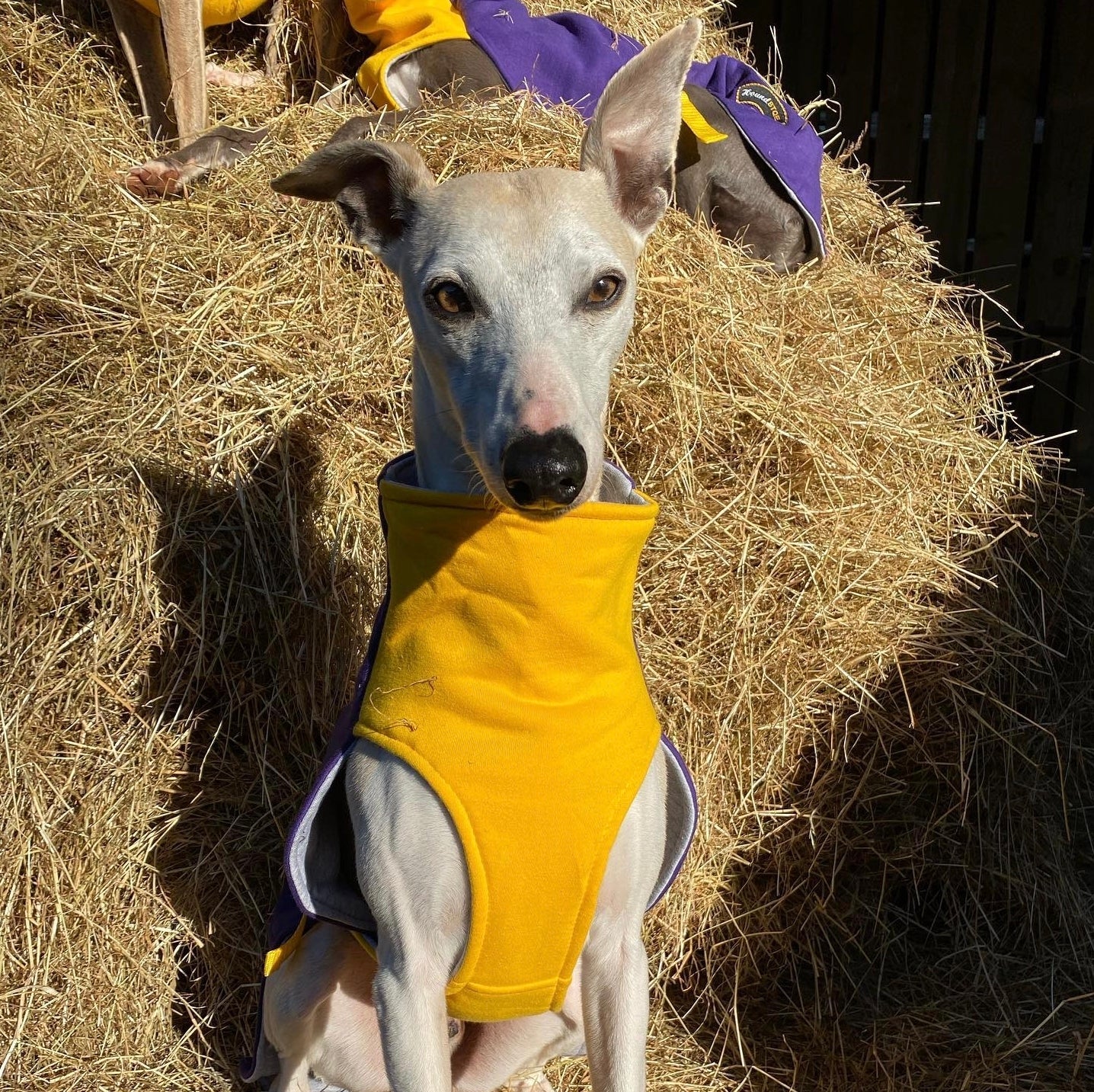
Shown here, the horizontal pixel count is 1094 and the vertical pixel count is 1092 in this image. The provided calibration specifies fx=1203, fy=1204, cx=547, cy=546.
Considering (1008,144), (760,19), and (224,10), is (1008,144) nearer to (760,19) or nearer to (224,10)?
(760,19)

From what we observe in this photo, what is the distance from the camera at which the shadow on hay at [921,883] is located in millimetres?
3219

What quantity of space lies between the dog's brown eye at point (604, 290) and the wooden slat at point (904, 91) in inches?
171

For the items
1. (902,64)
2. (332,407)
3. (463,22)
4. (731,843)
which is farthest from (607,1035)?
(902,64)

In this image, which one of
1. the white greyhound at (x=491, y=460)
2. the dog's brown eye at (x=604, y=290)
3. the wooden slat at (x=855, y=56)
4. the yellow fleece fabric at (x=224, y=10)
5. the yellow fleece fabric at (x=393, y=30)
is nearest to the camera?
the white greyhound at (x=491, y=460)

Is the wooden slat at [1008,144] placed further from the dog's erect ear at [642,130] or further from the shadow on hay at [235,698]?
the shadow on hay at [235,698]

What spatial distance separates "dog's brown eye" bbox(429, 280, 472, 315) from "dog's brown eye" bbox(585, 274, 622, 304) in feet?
0.70

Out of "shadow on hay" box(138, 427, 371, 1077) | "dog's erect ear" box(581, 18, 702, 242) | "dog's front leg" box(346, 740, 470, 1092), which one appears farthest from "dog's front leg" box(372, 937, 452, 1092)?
"dog's erect ear" box(581, 18, 702, 242)

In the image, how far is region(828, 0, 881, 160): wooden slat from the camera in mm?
6070

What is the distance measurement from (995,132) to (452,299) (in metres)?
4.83

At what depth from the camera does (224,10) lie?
14.1ft

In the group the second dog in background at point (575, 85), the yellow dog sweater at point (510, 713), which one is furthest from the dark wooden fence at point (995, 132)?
the yellow dog sweater at point (510, 713)

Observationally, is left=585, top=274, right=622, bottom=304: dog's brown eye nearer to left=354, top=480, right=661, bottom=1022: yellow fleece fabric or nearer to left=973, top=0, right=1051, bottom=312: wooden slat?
left=354, top=480, right=661, bottom=1022: yellow fleece fabric

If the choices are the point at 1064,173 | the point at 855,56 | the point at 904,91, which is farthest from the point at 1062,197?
the point at 855,56

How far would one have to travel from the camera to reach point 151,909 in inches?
114
